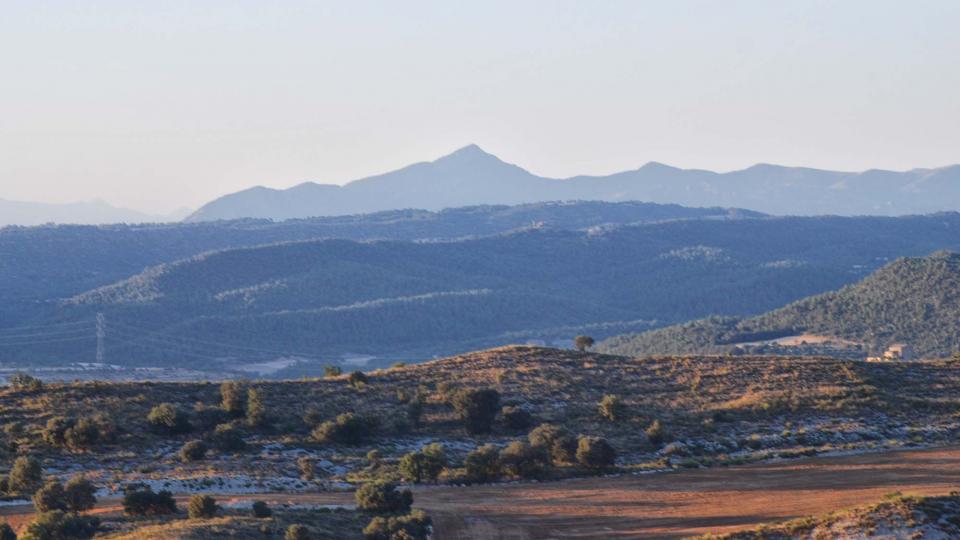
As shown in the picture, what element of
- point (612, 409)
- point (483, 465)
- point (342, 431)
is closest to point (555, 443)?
point (483, 465)

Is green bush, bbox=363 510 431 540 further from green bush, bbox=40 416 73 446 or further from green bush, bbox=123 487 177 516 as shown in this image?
green bush, bbox=40 416 73 446

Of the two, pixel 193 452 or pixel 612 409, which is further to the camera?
pixel 612 409

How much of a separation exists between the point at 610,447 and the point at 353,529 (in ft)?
61.1

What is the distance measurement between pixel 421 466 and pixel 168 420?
43.9 ft

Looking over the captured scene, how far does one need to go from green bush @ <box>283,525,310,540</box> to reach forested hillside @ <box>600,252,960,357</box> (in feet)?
379

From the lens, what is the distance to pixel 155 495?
150 feet

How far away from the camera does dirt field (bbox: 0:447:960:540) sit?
1852 inches

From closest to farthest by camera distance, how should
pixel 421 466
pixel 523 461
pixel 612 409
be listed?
pixel 421 466 < pixel 523 461 < pixel 612 409

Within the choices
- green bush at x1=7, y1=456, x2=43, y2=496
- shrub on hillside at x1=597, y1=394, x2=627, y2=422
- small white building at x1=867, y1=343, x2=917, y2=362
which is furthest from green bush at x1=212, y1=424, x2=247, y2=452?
small white building at x1=867, y1=343, x2=917, y2=362

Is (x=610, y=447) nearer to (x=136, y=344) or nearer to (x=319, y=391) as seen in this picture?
(x=319, y=391)

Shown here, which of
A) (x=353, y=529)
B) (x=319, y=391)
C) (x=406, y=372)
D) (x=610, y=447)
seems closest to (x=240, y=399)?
(x=319, y=391)

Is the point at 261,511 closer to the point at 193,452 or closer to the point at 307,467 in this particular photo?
the point at 307,467

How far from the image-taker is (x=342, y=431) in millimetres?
62844

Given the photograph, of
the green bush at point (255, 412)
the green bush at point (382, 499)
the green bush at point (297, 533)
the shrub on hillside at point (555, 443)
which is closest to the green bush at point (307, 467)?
the green bush at point (255, 412)
